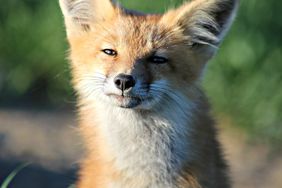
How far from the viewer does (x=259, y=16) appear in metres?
11.7

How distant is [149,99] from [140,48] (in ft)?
1.28

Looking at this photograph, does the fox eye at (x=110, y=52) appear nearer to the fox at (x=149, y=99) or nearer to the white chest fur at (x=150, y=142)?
the fox at (x=149, y=99)

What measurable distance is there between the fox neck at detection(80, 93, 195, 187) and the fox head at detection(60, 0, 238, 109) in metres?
0.12

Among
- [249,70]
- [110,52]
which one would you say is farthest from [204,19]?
[249,70]

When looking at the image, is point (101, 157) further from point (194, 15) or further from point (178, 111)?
point (194, 15)

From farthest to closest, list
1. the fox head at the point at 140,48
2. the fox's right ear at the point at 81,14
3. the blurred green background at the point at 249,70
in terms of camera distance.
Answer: the blurred green background at the point at 249,70 < the fox's right ear at the point at 81,14 < the fox head at the point at 140,48

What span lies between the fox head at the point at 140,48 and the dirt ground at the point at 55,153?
11.0ft

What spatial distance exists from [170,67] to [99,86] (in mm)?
536

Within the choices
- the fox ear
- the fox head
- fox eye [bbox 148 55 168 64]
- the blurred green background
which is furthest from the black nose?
the blurred green background

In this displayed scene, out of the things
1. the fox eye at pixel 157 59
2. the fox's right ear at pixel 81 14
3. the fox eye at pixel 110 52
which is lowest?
the fox eye at pixel 157 59

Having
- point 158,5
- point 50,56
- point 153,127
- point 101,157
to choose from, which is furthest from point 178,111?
point 50,56

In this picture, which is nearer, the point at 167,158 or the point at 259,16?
the point at 167,158

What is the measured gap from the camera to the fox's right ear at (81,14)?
7.06 metres

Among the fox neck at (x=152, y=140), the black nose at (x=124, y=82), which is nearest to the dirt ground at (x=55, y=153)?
the fox neck at (x=152, y=140)
